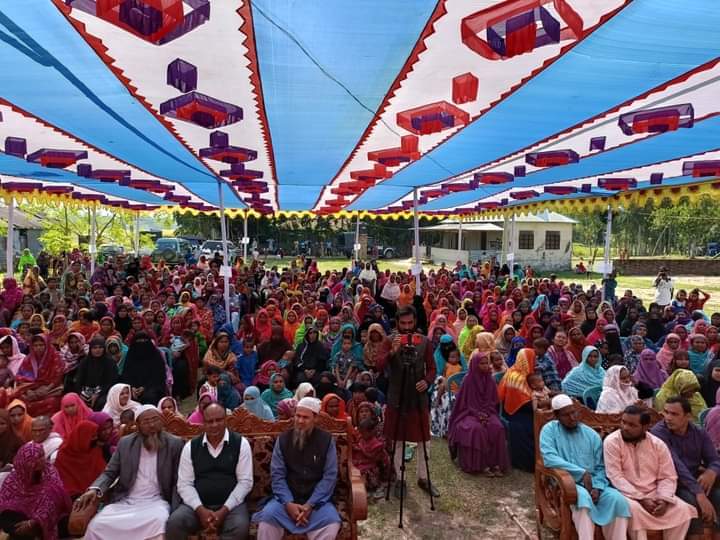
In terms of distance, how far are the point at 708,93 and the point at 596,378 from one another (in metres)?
2.80

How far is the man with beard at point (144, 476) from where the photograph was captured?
3116 mm

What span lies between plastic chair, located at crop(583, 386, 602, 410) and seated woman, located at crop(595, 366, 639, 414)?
12.2 inches

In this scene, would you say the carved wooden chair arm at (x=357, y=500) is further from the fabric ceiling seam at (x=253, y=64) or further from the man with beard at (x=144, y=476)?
the fabric ceiling seam at (x=253, y=64)

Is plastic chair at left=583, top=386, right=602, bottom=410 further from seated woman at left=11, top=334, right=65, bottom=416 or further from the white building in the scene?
the white building

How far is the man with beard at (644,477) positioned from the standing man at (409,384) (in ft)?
4.34

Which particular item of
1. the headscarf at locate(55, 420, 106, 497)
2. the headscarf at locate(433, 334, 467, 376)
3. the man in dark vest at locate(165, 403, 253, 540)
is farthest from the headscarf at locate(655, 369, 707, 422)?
the headscarf at locate(55, 420, 106, 497)

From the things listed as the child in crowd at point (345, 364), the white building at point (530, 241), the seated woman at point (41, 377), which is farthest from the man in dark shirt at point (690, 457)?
the white building at point (530, 241)

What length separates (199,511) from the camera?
10.2 feet

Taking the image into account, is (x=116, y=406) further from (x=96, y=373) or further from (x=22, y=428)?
(x=96, y=373)

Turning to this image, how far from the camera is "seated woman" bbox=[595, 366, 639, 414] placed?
475 centimetres

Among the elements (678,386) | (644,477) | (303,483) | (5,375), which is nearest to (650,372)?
(678,386)

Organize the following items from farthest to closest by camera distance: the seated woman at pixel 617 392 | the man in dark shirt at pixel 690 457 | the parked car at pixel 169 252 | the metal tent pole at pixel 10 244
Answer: the parked car at pixel 169 252
the metal tent pole at pixel 10 244
the seated woman at pixel 617 392
the man in dark shirt at pixel 690 457

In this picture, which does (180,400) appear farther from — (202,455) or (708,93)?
(708,93)

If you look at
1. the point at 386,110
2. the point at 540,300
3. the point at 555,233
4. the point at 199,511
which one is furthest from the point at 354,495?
the point at 555,233
